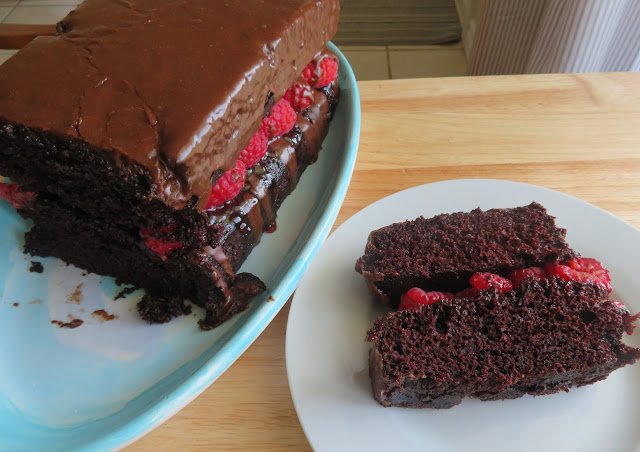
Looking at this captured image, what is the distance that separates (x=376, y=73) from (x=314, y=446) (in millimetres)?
3047

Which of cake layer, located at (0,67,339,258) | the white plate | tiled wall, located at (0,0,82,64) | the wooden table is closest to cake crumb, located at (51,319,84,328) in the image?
cake layer, located at (0,67,339,258)

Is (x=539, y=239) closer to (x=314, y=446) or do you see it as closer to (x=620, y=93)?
(x=314, y=446)

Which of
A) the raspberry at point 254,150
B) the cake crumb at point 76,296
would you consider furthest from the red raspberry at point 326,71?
the cake crumb at point 76,296

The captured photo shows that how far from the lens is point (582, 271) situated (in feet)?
4.13

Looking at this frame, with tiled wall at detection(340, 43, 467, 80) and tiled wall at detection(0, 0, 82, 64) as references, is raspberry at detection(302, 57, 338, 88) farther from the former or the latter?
tiled wall at detection(0, 0, 82, 64)

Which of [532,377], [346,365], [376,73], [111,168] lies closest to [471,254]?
[532,377]

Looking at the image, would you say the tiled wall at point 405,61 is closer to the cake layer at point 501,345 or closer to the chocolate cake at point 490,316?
the chocolate cake at point 490,316

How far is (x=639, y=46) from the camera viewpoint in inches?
88.0

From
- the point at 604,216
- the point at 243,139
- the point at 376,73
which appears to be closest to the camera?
the point at 243,139

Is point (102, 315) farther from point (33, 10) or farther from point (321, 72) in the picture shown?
point (33, 10)

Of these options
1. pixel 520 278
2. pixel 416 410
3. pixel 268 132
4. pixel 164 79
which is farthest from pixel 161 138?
pixel 520 278

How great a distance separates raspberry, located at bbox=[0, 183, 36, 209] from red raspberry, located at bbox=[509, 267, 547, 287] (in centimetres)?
130

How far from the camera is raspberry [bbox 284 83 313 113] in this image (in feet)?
5.31

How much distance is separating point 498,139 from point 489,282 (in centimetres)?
76
